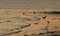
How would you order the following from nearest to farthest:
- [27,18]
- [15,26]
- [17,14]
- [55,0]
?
[15,26] < [27,18] < [17,14] < [55,0]

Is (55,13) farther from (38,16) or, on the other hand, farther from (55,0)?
(55,0)

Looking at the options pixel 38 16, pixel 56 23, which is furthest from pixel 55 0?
pixel 56 23

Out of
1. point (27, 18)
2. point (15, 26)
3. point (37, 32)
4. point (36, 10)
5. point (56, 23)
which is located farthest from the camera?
point (36, 10)

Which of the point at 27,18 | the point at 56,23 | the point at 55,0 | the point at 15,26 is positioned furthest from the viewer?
the point at 55,0

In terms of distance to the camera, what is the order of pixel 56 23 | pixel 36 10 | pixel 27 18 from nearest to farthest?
pixel 56 23 < pixel 27 18 < pixel 36 10

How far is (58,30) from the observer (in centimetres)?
176

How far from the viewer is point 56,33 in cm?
170

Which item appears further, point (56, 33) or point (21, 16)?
point (21, 16)

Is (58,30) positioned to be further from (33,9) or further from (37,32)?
(33,9)

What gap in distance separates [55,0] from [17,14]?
1.03m

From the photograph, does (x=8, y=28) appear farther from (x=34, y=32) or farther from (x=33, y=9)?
(x=33, y=9)

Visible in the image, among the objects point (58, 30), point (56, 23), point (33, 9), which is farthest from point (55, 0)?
point (58, 30)

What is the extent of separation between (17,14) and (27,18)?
186mm

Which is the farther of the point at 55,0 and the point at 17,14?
the point at 55,0
